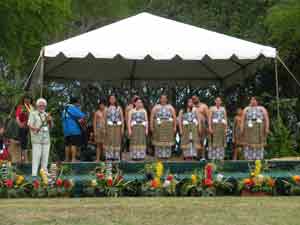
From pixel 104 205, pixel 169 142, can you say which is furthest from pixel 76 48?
pixel 104 205

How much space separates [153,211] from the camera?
32.3 feet

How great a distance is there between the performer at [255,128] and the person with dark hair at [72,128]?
10.5 ft

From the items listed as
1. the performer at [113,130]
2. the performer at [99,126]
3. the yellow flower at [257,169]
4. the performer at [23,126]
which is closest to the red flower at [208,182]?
the yellow flower at [257,169]

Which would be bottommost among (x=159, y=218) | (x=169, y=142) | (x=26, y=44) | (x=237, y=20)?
(x=159, y=218)

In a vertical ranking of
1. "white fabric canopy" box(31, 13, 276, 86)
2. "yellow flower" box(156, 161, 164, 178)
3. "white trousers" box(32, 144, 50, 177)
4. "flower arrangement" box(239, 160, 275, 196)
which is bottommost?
"flower arrangement" box(239, 160, 275, 196)

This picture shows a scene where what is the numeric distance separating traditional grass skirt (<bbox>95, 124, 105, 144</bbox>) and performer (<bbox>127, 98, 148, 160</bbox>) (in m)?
0.67

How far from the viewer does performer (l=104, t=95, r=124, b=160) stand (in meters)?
15.8

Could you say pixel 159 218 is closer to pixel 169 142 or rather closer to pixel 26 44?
pixel 169 142

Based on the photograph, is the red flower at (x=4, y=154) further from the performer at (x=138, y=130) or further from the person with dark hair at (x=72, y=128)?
the performer at (x=138, y=130)

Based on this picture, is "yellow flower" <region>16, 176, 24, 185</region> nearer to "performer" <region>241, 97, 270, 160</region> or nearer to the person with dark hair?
the person with dark hair

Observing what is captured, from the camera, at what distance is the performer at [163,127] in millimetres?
15773

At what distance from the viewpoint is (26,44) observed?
2011cm

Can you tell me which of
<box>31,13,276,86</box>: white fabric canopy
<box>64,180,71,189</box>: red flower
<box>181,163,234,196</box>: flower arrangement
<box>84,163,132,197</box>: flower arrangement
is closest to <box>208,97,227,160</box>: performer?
<box>31,13,276,86</box>: white fabric canopy

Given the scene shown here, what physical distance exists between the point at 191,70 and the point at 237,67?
1422mm
